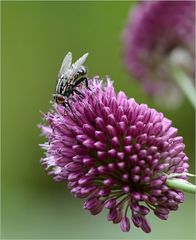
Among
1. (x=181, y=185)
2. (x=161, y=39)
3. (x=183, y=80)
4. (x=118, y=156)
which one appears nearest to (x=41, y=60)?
(x=161, y=39)

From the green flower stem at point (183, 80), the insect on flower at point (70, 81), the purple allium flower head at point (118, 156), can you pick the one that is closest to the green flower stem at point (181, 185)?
the purple allium flower head at point (118, 156)

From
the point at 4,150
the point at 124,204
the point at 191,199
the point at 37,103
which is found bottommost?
the point at 124,204

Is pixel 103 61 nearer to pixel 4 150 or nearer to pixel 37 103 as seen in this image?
pixel 37 103

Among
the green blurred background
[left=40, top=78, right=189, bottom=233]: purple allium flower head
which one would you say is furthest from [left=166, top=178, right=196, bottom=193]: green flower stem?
the green blurred background

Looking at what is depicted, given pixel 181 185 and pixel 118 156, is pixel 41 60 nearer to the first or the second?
pixel 118 156

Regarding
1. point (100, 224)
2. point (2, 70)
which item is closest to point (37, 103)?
point (2, 70)
